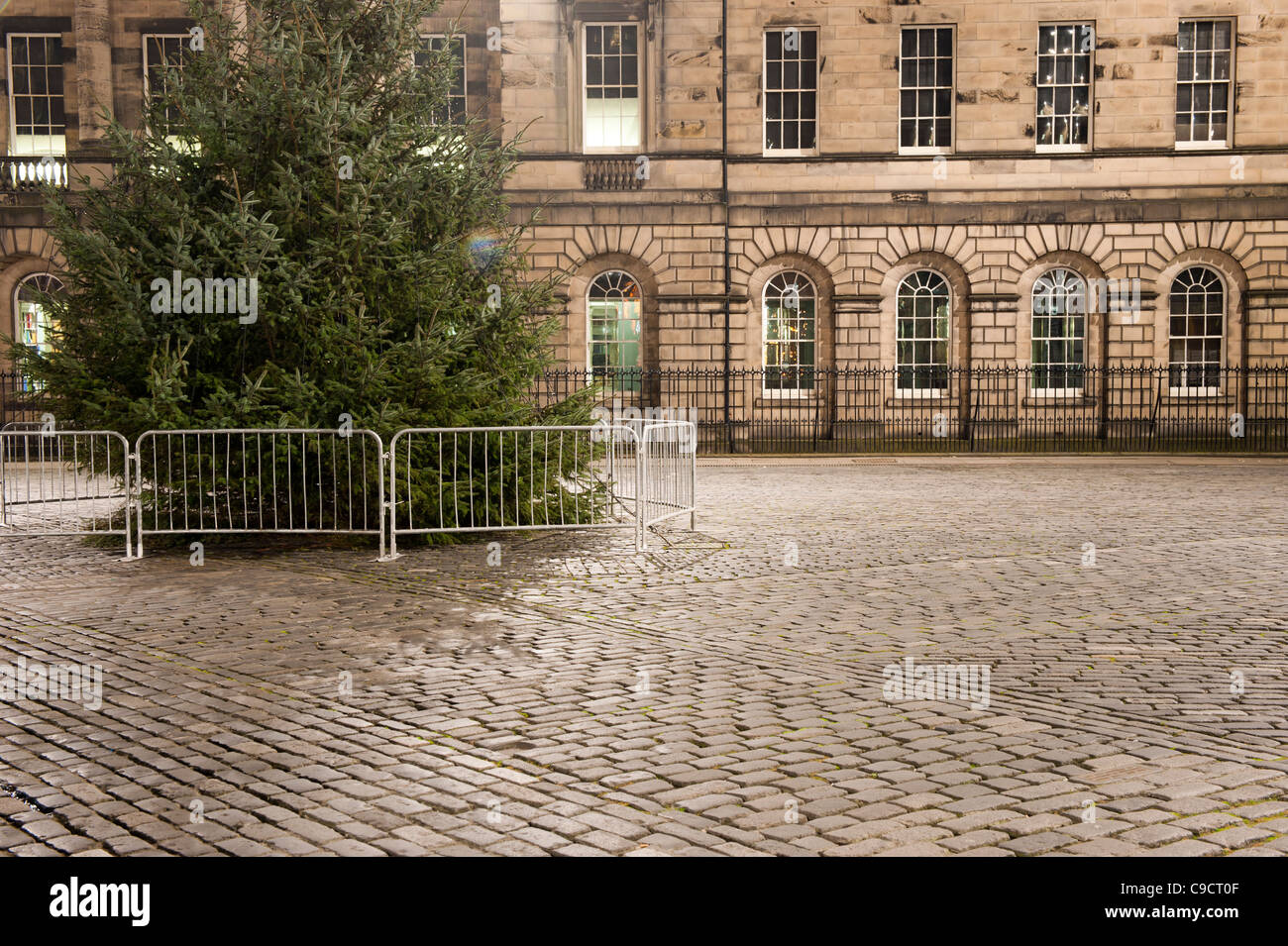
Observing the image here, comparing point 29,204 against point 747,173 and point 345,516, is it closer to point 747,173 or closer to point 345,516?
point 747,173

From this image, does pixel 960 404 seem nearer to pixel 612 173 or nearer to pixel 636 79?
pixel 612 173

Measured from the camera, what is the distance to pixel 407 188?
40.0 feet

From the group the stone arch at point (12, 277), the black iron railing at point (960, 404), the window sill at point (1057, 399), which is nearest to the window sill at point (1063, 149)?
the black iron railing at point (960, 404)

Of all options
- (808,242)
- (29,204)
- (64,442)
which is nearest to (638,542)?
(64,442)

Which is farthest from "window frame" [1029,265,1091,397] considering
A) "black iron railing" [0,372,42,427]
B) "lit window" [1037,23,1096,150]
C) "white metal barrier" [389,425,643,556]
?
"black iron railing" [0,372,42,427]

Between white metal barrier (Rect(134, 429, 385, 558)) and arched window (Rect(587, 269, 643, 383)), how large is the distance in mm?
18186

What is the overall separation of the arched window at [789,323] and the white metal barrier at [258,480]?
19.1m

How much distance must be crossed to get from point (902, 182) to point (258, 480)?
21.7 metres

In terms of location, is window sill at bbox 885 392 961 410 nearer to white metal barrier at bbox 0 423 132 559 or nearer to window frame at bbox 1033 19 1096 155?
window frame at bbox 1033 19 1096 155

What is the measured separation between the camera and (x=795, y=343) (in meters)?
30.2

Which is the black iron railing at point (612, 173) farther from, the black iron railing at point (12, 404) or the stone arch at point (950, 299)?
the black iron railing at point (12, 404)

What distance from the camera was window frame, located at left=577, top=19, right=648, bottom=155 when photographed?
29.6 meters

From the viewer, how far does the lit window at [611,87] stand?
97.9ft

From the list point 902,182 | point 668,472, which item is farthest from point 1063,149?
point 668,472
